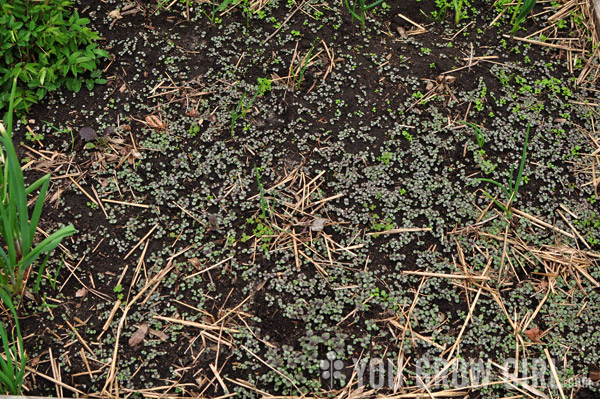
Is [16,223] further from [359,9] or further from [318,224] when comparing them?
[359,9]

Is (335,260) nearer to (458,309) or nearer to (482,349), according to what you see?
(458,309)

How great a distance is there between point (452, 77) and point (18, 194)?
211 centimetres

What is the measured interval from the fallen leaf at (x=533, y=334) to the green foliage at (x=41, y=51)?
2329 mm

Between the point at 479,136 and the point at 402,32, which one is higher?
the point at 402,32

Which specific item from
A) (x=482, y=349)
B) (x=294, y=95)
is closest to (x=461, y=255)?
(x=482, y=349)

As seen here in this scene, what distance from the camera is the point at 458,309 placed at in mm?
2236

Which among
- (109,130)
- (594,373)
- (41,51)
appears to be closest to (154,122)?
(109,130)

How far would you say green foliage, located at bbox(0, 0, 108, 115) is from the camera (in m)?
2.52

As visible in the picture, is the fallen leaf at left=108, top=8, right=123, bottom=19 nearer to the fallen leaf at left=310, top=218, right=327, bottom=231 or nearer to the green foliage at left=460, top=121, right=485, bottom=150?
the fallen leaf at left=310, top=218, right=327, bottom=231

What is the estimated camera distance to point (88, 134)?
8.45 feet

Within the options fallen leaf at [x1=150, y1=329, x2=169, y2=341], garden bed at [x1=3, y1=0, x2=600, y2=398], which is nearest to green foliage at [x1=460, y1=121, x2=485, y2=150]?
garden bed at [x1=3, y1=0, x2=600, y2=398]

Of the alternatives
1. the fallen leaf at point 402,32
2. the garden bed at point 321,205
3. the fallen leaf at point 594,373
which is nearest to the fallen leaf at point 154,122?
the garden bed at point 321,205

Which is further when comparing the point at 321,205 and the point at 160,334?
the point at 321,205

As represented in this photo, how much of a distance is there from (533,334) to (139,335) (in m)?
Answer: 1.60
